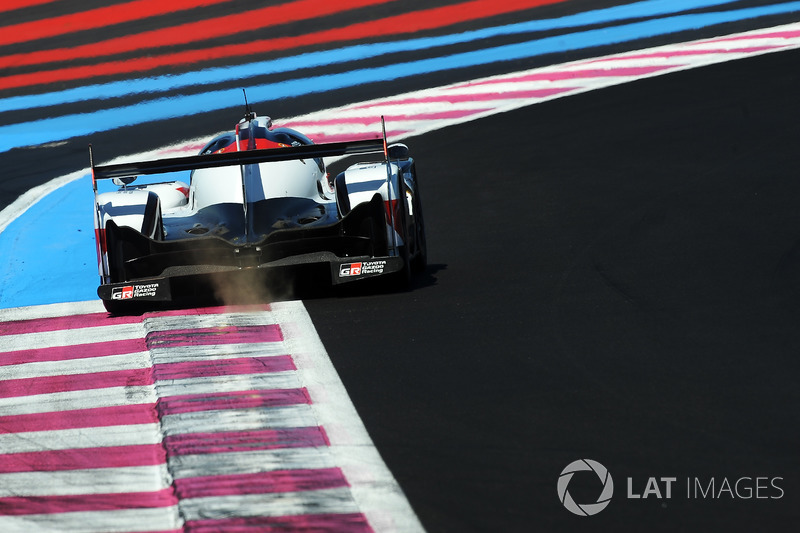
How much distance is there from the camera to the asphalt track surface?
5.42 meters

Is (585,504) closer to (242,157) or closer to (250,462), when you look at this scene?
(250,462)

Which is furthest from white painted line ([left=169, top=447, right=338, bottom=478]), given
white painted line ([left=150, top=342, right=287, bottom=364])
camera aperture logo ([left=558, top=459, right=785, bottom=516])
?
white painted line ([left=150, top=342, right=287, bottom=364])

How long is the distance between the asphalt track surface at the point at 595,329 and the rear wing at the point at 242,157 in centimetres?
104

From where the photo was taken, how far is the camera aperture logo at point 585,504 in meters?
5.11

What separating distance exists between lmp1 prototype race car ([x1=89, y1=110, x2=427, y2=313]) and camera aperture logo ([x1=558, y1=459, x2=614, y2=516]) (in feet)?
10.9

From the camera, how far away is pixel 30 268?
1103 centimetres

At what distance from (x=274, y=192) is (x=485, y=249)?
1.84 m

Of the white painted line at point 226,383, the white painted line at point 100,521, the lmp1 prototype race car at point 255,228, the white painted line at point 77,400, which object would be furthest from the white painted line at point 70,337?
the white painted line at point 100,521

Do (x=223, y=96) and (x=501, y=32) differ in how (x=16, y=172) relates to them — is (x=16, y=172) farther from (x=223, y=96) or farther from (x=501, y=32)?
(x=501, y=32)

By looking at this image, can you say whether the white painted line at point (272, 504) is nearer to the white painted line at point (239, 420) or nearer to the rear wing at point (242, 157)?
the white painted line at point (239, 420)

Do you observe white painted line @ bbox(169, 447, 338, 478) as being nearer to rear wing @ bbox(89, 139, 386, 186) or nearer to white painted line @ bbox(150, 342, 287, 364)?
white painted line @ bbox(150, 342, 287, 364)

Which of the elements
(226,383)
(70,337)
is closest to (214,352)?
(226,383)

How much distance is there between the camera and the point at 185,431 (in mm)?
6383

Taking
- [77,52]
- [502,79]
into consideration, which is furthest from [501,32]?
[77,52]
